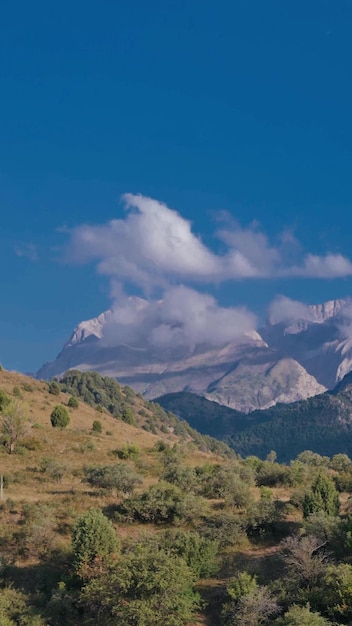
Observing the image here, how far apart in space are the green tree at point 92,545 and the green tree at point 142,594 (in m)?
2.02

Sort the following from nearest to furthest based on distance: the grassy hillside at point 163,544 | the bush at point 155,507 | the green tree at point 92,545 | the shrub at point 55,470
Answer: the grassy hillside at point 163,544 < the green tree at point 92,545 < the bush at point 155,507 < the shrub at point 55,470

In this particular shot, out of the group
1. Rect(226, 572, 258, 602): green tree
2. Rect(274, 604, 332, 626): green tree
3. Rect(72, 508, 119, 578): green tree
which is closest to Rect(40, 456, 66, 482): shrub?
Rect(72, 508, 119, 578): green tree

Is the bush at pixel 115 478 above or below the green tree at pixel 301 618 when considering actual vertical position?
above

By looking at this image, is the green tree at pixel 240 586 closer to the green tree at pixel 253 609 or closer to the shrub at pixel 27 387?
the green tree at pixel 253 609

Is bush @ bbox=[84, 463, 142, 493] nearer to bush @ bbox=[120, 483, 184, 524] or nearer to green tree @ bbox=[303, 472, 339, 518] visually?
bush @ bbox=[120, 483, 184, 524]

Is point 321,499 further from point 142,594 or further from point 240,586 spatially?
point 142,594

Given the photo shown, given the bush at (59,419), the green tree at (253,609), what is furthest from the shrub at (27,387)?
the green tree at (253,609)

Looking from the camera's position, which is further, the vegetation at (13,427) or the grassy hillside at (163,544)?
the vegetation at (13,427)

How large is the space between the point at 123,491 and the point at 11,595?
1653 centimetres

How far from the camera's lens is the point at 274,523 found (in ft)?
130

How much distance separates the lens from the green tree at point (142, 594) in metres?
27.8

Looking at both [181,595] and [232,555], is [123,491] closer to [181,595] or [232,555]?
[232,555]

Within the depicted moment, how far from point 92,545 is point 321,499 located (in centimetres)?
1643

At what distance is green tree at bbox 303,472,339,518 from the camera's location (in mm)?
39469
